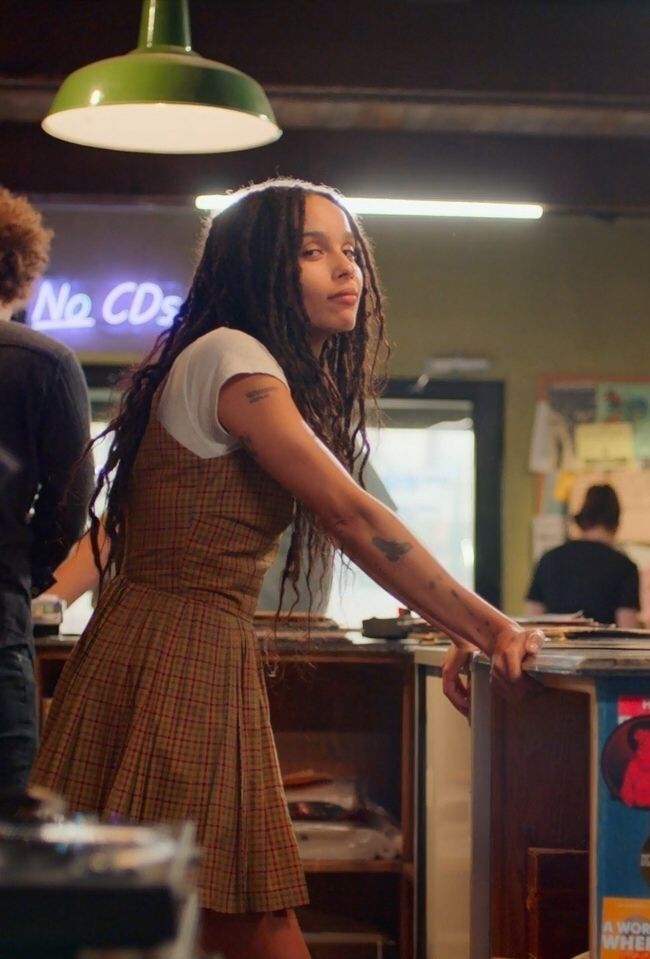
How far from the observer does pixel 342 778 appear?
3.44 meters

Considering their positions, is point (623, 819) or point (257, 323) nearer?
point (623, 819)

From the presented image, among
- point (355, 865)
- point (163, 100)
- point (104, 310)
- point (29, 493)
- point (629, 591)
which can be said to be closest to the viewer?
point (29, 493)

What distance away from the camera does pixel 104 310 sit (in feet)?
21.3

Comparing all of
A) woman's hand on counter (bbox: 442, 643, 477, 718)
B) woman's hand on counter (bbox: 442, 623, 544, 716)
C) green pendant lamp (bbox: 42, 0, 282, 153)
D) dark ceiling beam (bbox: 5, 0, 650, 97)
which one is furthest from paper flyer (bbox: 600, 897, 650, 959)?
dark ceiling beam (bbox: 5, 0, 650, 97)

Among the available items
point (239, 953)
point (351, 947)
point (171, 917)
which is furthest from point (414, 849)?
point (171, 917)

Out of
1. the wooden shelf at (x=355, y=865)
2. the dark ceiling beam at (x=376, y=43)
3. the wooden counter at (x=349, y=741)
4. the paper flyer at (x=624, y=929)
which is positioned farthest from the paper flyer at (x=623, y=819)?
the dark ceiling beam at (x=376, y=43)

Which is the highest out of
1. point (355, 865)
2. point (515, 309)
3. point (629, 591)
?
point (515, 309)

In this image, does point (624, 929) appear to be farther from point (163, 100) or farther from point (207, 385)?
point (163, 100)

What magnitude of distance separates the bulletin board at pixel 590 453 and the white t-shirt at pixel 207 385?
4.92 metres

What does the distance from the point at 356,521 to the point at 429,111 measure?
3.63 meters

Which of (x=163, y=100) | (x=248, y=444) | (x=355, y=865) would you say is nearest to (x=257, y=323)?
(x=248, y=444)

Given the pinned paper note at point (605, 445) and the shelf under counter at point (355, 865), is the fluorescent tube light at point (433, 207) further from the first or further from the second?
the shelf under counter at point (355, 865)

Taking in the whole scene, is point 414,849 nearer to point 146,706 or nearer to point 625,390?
point 146,706

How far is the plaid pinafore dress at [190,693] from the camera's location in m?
1.74
